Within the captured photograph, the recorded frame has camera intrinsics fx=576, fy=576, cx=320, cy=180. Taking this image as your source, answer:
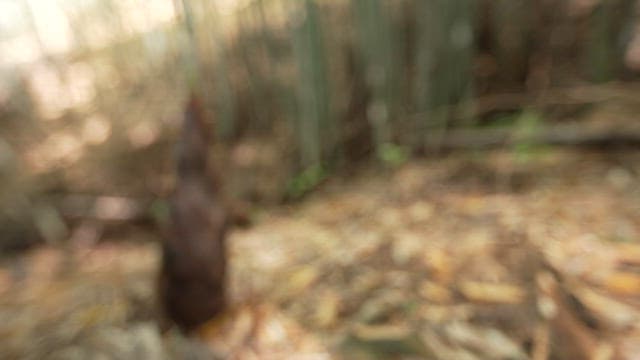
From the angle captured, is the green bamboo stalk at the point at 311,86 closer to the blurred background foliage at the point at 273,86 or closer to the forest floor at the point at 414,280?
the blurred background foliage at the point at 273,86

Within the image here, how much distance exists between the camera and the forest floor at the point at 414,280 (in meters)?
1.33

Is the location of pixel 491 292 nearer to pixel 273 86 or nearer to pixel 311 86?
pixel 311 86

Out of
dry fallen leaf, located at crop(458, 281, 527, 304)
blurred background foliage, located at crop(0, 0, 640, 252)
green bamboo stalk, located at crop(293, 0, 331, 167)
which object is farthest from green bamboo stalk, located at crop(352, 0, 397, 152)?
dry fallen leaf, located at crop(458, 281, 527, 304)

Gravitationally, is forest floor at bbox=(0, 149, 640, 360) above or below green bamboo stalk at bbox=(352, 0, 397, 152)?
below

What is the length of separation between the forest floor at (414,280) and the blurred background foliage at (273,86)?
232 millimetres

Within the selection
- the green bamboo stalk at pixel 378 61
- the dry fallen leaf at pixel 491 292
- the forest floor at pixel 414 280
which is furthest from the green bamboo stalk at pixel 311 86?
the dry fallen leaf at pixel 491 292

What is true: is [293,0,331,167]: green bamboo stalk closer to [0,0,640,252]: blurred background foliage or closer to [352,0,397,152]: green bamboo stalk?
[0,0,640,252]: blurred background foliage

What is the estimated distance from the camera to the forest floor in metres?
1.33

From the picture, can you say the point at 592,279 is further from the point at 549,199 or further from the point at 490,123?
the point at 490,123

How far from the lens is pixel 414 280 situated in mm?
1543

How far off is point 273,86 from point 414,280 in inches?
43.9

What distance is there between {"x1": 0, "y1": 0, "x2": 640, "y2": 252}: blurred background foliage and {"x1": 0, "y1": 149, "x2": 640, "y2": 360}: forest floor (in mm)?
232

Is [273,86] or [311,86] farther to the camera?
[273,86]

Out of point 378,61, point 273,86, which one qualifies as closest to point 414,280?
point 378,61
